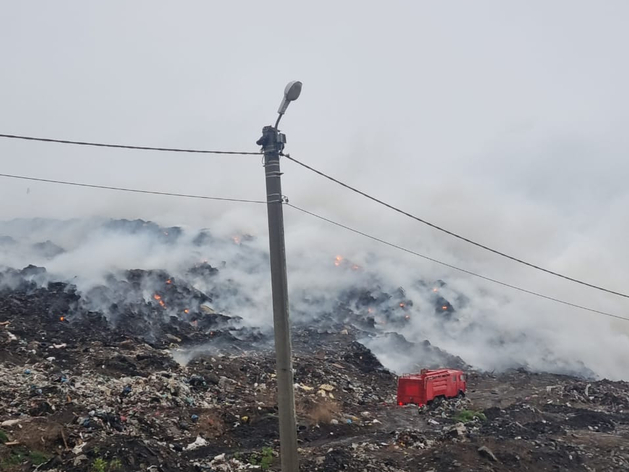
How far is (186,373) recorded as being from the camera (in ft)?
55.1

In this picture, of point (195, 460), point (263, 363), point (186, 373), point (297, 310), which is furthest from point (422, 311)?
point (195, 460)

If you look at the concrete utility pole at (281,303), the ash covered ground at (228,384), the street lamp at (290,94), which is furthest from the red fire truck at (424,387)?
the street lamp at (290,94)

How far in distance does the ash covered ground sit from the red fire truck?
1.67ft

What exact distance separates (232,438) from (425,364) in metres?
17.3

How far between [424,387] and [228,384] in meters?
7.17

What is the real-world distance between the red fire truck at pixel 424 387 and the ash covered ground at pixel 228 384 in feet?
1.67

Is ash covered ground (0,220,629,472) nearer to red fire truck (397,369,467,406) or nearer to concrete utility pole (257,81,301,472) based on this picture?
red fire truck (397,369,467,406)

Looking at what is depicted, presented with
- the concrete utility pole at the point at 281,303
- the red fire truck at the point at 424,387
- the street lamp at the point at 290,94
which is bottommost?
the red fire truck at the point at 424,387

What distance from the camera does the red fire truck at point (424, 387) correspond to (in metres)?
16.9

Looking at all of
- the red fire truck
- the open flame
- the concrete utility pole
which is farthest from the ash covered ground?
the concrete utility pole

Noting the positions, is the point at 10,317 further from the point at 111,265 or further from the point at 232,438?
the point at 232,438

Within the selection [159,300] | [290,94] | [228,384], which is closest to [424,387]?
[228,384]

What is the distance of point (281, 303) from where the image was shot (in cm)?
573

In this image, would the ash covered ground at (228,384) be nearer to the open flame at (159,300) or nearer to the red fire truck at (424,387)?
the open flame at (159,300)
